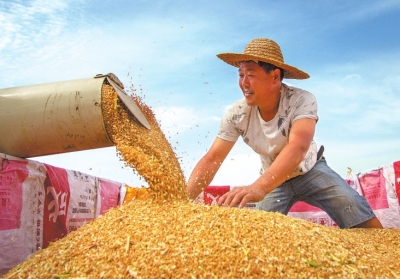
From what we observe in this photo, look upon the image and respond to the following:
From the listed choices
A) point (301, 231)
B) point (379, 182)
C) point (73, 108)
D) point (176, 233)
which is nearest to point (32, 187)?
point (73, 108)

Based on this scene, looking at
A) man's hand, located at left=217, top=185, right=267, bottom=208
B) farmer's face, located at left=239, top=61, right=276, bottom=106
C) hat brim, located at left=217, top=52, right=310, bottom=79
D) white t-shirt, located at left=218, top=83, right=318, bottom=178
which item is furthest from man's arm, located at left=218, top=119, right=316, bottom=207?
hat brim, located at left=217, top=52, right=310, bottom=79

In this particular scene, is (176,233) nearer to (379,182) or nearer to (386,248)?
(386,248)

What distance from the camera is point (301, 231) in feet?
7.15

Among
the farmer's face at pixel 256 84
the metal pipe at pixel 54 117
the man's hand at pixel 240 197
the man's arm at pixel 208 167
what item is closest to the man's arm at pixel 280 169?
the man's hand at pixel 240 197

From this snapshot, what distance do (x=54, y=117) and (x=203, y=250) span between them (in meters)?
1.61

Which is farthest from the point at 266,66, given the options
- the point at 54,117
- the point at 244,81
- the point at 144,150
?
the point at 54,117

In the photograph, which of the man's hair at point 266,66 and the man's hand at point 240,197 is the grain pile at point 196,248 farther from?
the man's hair at point 266,66

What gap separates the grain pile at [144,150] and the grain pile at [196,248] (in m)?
0.01

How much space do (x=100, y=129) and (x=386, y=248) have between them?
A: 6.53 feet

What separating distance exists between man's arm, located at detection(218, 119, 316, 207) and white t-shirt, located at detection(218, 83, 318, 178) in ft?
0.40

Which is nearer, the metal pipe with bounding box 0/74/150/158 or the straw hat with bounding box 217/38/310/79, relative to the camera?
the metal pipe with bounding box 0/74/150/158

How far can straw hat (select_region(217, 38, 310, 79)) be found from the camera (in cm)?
327

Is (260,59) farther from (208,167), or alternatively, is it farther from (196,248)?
(196,248)

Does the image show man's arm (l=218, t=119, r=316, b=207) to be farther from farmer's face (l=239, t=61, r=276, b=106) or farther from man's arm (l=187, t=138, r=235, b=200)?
man's arm (l=187, t=138, r=235, b=200)
